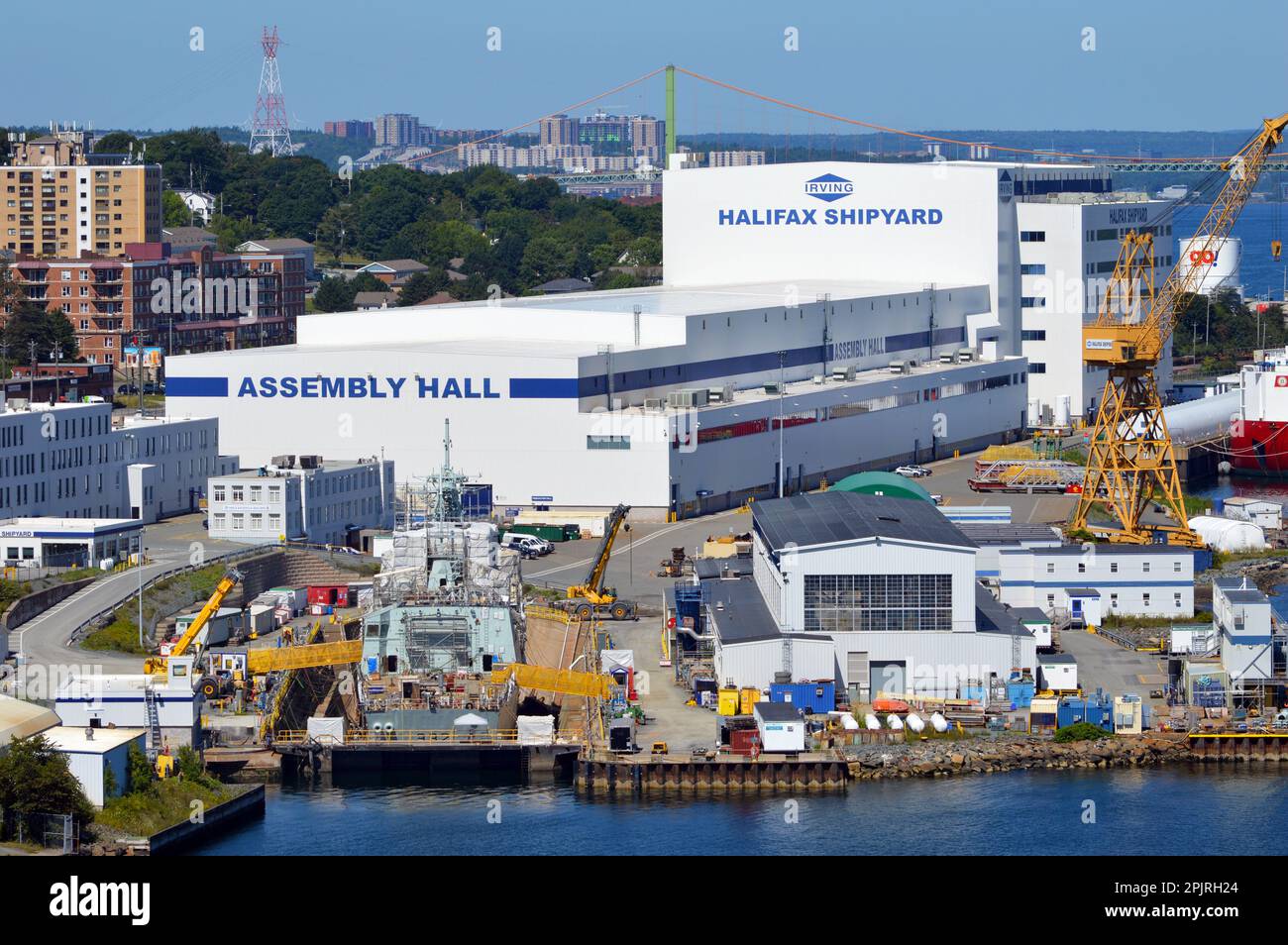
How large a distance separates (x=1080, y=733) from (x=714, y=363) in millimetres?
20317

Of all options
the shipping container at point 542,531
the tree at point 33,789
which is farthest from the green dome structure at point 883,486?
the tree at point 33,789

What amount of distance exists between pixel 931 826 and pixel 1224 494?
81.9ft

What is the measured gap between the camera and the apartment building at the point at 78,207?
6988 centimetres

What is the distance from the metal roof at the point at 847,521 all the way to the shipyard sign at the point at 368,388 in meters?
9.41

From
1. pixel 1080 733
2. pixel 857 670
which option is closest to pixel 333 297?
pixel 857 670

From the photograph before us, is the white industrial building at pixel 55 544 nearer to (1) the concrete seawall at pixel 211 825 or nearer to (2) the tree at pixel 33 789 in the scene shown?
(1) the concrete seawall at pixel 211 825

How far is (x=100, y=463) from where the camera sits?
33438 millimetres

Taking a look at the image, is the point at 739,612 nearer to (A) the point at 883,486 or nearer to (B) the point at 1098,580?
(B) the point at 1098,580

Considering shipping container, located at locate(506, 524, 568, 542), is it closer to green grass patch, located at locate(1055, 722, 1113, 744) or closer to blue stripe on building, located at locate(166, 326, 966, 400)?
blue stripe on building, located at locate(166, 326, 966, 400)

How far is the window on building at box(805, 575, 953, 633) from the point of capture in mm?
22688

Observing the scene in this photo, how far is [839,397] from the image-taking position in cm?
4116

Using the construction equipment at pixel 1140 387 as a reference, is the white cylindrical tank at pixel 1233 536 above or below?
below

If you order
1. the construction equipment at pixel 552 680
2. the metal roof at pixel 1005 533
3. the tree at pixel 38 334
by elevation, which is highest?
the tree at pixel 38 334
